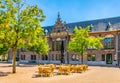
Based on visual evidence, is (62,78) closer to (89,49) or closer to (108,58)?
(108,58)

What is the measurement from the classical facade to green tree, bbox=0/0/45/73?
27.9 meters

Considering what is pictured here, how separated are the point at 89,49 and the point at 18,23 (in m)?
31.0

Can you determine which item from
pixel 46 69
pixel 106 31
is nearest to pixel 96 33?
pixel 106 31

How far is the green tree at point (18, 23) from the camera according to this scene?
25531 millimetres

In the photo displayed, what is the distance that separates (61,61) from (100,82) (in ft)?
134

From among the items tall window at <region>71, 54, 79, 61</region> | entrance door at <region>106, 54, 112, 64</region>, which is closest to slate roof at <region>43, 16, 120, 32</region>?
tall window at <region>71, 54, 79, 61</region>

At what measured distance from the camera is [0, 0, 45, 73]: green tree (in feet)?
83.8

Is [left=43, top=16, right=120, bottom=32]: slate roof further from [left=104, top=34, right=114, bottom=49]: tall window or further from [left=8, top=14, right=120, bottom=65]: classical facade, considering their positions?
[left=104, top=34, right=114, bottom=49]: tall window

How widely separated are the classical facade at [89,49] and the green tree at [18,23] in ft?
91.5

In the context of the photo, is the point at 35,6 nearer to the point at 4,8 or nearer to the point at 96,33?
the point at 4,8

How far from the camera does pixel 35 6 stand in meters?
27.0

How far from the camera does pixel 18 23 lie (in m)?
26.3

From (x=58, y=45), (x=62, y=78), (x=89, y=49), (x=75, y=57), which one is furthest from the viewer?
(x=58, y=45)

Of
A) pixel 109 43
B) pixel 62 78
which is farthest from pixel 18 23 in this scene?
pixel 109 43
